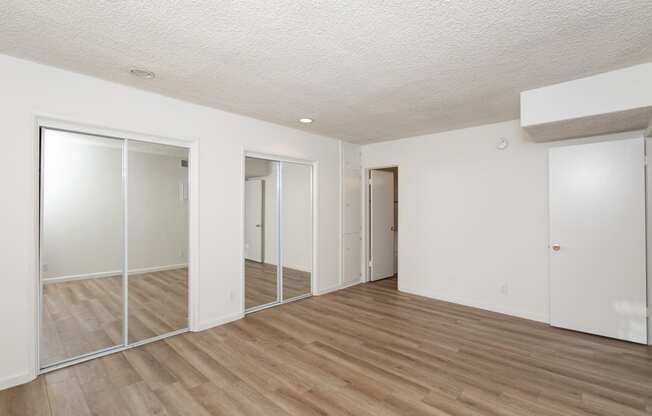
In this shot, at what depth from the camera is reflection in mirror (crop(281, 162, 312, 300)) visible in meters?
4.68

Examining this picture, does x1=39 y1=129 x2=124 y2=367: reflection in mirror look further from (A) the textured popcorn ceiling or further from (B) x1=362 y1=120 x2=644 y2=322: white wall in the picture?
(B) x1=362 y1=120 x2=644 y2=322: white wall

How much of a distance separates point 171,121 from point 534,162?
437cm

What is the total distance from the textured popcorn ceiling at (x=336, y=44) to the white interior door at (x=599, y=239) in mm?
1205

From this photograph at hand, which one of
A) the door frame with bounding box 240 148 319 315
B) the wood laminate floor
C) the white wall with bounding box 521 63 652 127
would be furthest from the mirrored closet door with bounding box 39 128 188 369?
the white wall with bounding box 521 63 652 127

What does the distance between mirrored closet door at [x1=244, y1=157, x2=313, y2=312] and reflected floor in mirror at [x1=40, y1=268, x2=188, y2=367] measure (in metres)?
0.93

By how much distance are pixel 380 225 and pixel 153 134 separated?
4195 millimetres

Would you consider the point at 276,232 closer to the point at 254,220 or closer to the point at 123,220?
the point at 254,220

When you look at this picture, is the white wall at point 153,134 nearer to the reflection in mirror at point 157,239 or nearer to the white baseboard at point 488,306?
the reflection in mirror at point 157,239

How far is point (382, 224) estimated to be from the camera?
615 centimetres

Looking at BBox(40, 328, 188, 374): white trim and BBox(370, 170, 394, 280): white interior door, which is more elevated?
BBox(370, 170, 394, 280): white interior door

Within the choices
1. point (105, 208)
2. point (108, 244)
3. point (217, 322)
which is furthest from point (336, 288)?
point (105, 208)

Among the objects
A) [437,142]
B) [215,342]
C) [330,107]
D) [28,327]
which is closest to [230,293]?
[215,342]

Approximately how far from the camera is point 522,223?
4.08m

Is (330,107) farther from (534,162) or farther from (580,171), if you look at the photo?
(580,171)
